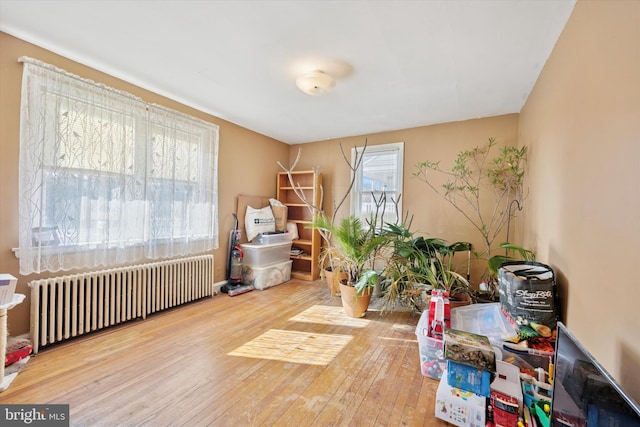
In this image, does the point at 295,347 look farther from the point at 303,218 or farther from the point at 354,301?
the point at 303,218

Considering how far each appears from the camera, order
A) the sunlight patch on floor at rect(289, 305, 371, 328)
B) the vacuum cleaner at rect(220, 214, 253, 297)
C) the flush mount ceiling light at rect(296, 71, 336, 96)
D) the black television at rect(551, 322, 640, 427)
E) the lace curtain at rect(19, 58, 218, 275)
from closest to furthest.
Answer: the black television at rect(551, 322, 640, 427), the lace curtain at rect(19, 58, 218, 275), the flush mount ceiling light at rect(296, 71, 336, 96), the sunlight patch on floor at rect(289, 305, 371, 328), the vacuum cleaner at rect(220, 214, 253, 297)

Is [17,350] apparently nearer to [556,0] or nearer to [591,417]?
[591,417]

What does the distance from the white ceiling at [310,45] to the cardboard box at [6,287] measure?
5.82 feet

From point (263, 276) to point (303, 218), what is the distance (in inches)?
54.5

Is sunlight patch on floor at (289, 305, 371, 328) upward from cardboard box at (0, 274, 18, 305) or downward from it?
downward

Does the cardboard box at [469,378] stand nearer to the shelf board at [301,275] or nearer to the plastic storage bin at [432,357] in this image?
the plastic storage bin at [432,357]

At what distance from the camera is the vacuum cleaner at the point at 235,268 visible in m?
3.71

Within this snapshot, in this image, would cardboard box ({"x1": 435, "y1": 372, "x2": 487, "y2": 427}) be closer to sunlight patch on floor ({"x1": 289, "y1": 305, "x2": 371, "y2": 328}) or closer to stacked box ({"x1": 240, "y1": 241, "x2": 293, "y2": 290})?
sunlight patch on floor ({"x1": 289, "y1": 305, "x2": 371, "y2": 328})

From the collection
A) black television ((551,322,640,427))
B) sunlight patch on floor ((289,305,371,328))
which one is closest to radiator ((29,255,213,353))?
sunlight patch on floor ((289,305,371,328))

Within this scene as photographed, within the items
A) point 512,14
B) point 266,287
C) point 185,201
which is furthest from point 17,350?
point 512,14

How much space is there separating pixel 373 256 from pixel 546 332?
1821 mm

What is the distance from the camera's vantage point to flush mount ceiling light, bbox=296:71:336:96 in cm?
232

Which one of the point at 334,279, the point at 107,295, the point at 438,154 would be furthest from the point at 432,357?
the point at 107,295

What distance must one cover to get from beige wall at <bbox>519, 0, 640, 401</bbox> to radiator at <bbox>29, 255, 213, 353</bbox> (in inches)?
136
